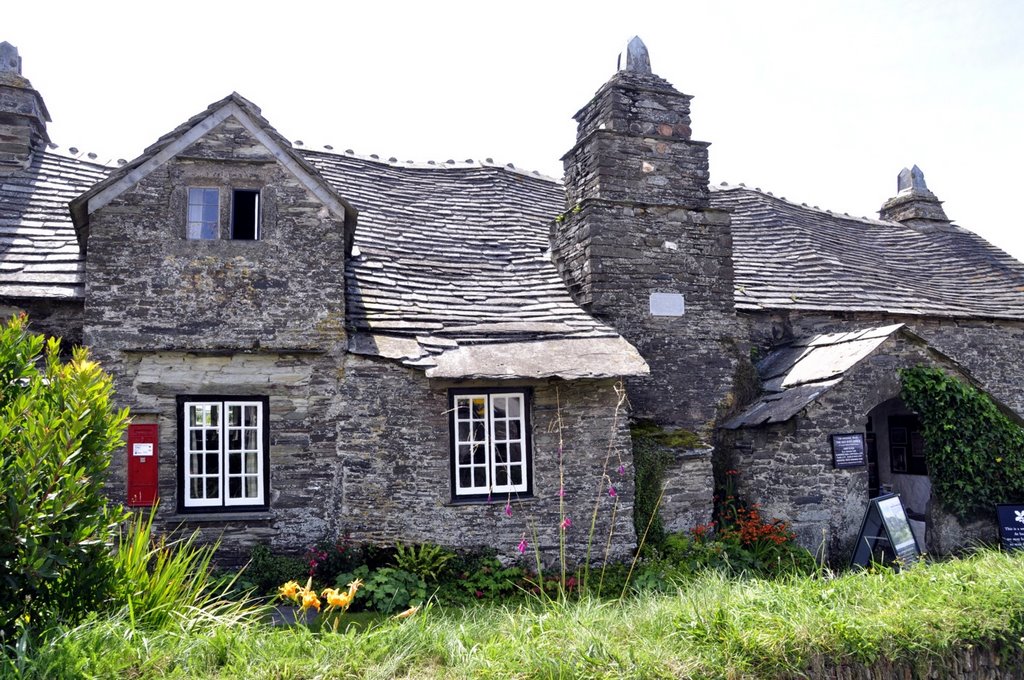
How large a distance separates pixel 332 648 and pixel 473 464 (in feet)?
16.3

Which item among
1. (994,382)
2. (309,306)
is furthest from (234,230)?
(994,382)

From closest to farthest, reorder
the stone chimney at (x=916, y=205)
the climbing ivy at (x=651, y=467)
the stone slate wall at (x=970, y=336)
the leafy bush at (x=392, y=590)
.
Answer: the leafy bush at (x=392, y=590) → the climbing ivy at (x=651, y=467) → the stone slate wall at (x=970, y=336) → the stone chimney at (x=916, y=205)

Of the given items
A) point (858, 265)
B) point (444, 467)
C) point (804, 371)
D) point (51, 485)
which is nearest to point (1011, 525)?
point (804, 371)

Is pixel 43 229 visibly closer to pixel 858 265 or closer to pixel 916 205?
pixel 858 265

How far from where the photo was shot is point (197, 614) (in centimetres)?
575

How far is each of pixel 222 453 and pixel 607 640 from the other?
605 cm

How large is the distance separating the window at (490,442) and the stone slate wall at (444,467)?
0.17 m

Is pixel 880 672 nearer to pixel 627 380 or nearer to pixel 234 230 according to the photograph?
pixel 627 380

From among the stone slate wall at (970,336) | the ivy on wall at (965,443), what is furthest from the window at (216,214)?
the ivy on wall at (965,443)

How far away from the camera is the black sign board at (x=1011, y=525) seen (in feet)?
33.8

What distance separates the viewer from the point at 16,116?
12.7 m

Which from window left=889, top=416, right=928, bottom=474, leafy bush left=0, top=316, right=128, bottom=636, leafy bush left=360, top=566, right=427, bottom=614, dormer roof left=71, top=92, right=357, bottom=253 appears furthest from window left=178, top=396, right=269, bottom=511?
window left=889, top=416, right=928, bottom=474

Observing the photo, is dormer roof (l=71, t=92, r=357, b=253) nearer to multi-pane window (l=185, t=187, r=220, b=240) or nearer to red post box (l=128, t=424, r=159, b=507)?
multi-pane window (l=185, t=187, r=220, b=240)

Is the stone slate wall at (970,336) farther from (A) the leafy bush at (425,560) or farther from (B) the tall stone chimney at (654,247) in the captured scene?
(A) the leafy bush at (425,560)
